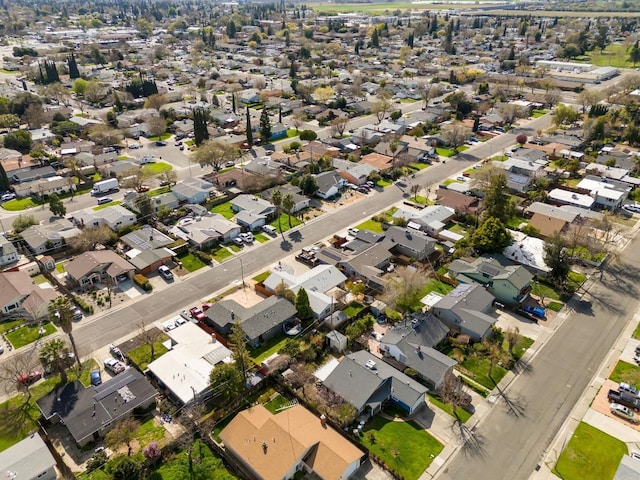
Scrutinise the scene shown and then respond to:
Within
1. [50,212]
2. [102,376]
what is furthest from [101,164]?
[102,376]

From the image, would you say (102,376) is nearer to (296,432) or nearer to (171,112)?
(296,432)

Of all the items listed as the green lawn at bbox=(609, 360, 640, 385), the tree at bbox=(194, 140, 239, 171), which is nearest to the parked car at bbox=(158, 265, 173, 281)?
the tree at bbox=(194, 140, 239, 171)

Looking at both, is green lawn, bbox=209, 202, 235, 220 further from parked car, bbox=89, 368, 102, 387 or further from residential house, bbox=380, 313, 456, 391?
residential house, bbox=380, 313, 456, 391

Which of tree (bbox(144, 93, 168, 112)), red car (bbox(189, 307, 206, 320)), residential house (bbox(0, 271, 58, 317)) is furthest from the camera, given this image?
tree (bbox(144, 93, 168, 112))

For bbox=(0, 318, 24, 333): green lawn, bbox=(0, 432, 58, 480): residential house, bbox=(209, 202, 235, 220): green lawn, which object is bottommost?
bbox=(0, 318, 24, 333): green lawn

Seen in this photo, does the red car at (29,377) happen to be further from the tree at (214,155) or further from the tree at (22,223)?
the tree at (214,155)

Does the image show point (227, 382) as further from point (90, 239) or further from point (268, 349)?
point (90, 239)

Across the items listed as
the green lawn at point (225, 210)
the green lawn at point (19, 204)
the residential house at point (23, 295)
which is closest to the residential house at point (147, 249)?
the residential house at point (23, 295)
